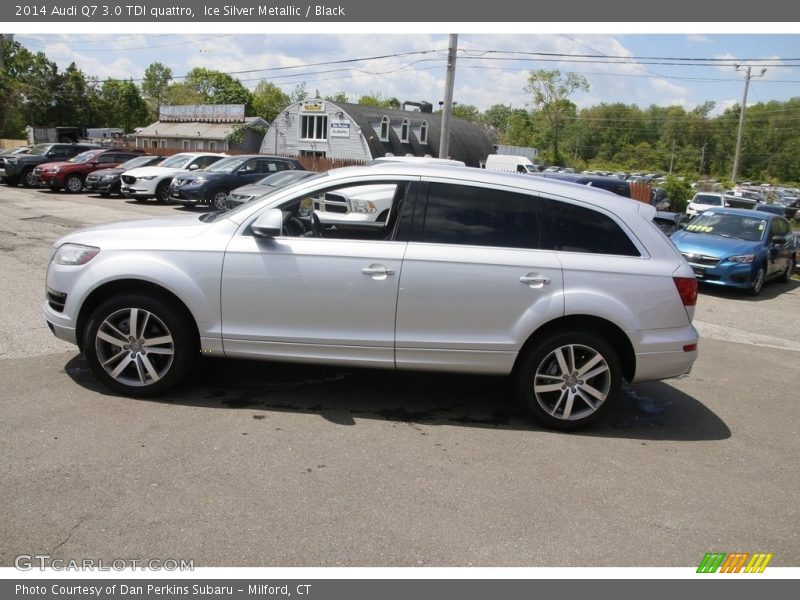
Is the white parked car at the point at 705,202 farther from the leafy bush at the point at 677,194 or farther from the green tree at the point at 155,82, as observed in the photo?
the green tree at the point at 155,82

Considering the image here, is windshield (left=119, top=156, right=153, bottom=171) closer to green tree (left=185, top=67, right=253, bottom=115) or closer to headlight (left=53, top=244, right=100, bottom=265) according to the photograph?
headlight (left=53, top=244, right=100, bottom=265)

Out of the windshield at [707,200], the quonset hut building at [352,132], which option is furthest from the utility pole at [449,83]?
the quonset hut building at [352,132]

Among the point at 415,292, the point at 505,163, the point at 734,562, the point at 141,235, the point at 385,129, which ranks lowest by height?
the point at 734,562

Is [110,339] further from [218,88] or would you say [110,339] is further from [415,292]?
[218,88]

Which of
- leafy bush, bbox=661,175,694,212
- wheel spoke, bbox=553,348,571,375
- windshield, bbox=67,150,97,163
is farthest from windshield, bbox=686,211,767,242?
windshield, bbox=67,150,97,163

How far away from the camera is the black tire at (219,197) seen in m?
19.5

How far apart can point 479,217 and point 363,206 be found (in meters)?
1.21

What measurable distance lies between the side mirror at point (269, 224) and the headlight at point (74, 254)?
125 cm

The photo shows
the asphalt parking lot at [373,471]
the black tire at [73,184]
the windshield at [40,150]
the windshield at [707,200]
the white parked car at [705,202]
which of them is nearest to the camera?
A: the asphalt parking lot at [373,471]

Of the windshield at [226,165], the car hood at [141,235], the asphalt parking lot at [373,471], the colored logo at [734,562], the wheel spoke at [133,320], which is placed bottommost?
the colored logo at [734,562]

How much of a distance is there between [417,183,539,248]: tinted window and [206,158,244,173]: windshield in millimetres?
16380

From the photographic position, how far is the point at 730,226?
13266 mm

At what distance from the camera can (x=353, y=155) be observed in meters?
51.1

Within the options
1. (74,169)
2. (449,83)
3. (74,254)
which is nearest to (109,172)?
(74,169)
